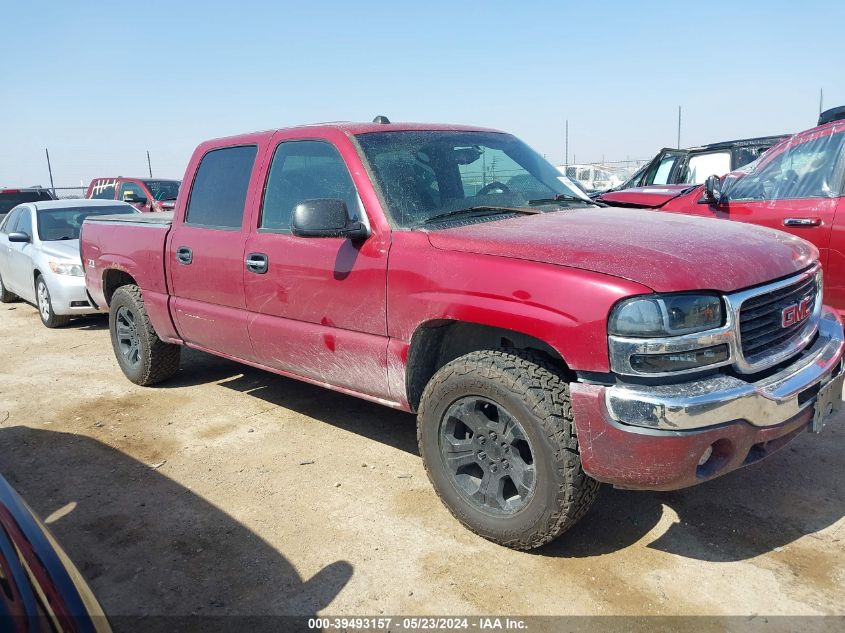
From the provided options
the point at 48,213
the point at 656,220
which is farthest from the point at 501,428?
the point at 48,213

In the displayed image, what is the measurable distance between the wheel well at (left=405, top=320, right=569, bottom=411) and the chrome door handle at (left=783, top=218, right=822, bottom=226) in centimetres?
288

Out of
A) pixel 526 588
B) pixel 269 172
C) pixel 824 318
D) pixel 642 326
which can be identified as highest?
pixel 269 172

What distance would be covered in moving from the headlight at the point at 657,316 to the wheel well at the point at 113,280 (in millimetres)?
4488

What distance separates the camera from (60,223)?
867 cm

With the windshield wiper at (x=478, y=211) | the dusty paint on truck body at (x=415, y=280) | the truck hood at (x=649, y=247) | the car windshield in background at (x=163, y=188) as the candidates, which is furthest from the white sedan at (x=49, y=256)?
the truck hood at (x=649, y=247)

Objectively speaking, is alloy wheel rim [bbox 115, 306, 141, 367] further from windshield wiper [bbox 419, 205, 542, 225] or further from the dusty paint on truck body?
windshield wiper [bbox 419, 205, 542, 225]

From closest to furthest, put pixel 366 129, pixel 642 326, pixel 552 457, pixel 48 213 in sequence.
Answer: pixel 642 326, pixel 552 457, pixel 366 129, pixel 48 213

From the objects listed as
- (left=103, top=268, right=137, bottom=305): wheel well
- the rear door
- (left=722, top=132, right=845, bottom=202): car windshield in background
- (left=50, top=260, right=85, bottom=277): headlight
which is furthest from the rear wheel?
(left=722, top=132, right=845, bottom=202): car windshield in background

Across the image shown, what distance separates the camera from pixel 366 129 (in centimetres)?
371

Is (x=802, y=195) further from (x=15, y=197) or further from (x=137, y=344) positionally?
(x=15, y=197)

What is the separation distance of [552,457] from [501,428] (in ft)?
0.97

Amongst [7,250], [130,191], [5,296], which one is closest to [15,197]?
[130,191]

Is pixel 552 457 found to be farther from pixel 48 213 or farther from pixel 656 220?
pixel 48 213

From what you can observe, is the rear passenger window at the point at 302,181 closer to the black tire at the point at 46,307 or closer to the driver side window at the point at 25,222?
the black tire at the point at 46,307
